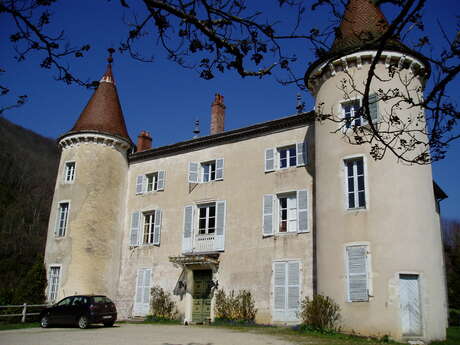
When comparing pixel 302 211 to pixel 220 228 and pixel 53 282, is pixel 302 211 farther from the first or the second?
pixel 53 282

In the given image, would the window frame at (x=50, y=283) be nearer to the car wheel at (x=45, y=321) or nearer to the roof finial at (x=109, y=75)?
the car wheel at (x=45, y=321)

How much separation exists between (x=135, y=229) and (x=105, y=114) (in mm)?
5902

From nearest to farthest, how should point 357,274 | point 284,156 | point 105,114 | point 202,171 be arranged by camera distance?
point 357,274
point 284,156
point 202,171
point 105,114

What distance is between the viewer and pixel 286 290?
56.0ft

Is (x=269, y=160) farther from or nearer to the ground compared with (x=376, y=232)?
farther from the ground

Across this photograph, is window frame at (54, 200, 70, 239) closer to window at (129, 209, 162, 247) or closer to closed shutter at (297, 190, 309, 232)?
window at (129, 209, 162, 247)

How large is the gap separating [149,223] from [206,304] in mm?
5182

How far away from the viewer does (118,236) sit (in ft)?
74.6

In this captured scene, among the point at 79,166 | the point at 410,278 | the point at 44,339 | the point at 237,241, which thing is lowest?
the point at 44,339

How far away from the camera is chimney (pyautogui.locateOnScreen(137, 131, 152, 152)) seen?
25.4 m

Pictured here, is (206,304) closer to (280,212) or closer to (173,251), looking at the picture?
(173,251)

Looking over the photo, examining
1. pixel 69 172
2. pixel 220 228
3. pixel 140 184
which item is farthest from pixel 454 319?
pixel 69 172

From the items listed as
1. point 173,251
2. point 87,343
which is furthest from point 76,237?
point 87,343

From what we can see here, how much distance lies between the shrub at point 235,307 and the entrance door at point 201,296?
0.83 m
